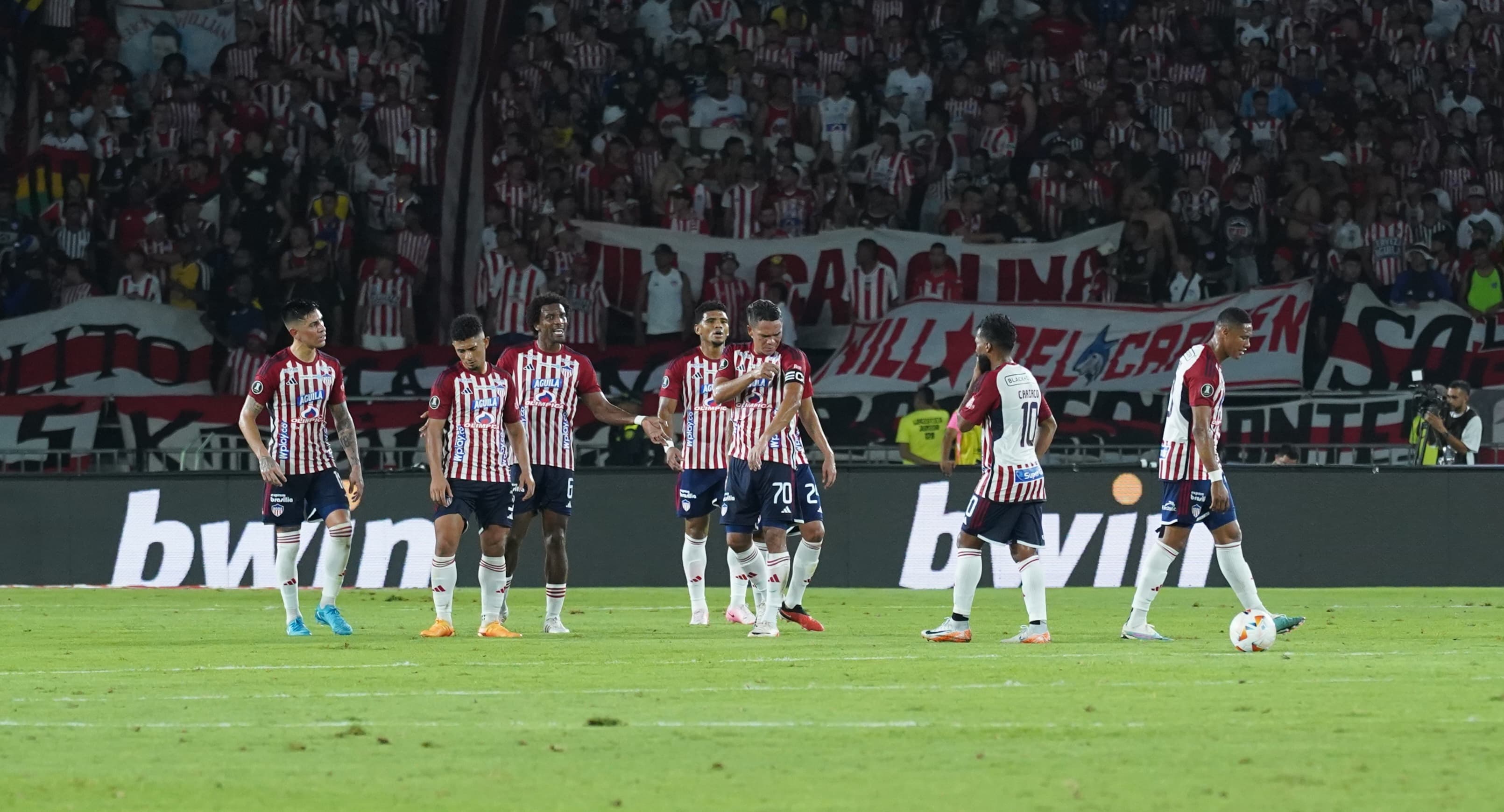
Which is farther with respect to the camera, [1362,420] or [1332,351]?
[1332,351]

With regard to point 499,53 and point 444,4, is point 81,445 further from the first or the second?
point 444,4

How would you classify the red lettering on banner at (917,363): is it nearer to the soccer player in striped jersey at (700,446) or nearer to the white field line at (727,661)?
the soccer player in striped jersey at (700,446)

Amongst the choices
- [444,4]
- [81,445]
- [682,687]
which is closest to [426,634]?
[682,687]

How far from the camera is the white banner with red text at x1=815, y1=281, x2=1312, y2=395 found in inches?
898

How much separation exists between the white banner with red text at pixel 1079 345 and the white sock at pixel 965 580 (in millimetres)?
9727

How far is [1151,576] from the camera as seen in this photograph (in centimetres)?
1262

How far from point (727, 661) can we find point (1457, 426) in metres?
11.9

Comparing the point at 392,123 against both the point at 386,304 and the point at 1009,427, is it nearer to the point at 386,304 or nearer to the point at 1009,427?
the point at 386,304

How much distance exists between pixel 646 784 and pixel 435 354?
16792 mm

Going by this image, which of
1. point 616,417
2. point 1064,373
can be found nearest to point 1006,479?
point 616,417

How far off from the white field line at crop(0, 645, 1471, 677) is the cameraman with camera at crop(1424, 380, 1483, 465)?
30.5 feet

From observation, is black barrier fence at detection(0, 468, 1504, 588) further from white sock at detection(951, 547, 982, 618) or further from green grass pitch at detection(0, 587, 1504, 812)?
white sock at detection(951, 547, 982, 618)

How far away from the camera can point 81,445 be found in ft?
71.8

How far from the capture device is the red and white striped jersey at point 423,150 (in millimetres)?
26391
